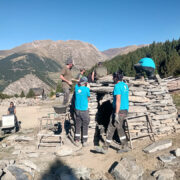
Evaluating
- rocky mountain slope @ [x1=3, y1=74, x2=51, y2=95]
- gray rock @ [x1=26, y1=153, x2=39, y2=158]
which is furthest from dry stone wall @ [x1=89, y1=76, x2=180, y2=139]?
rocky mountain slope @ [x1=3, y1=74, x2=51, y2=95]

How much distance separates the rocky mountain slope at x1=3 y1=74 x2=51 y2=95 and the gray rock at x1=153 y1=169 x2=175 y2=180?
9438 cm

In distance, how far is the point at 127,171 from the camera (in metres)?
3.95

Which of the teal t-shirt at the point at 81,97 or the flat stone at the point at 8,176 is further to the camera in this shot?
the teal t-shirt at the point at 81,97

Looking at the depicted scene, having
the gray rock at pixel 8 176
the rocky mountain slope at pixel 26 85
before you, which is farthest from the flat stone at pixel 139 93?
the rocky mountain slope at pixel 26 85

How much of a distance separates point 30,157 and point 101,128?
2527 millimetres

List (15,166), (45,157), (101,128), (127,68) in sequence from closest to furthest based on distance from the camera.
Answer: (15,166)
(45,157)
(101,128)
(127,68)

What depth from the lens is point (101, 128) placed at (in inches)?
249

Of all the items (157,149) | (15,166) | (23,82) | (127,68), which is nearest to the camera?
(15,166)

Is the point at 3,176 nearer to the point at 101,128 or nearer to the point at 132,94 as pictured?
the point at 101,128

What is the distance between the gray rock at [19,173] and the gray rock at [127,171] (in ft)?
6.68

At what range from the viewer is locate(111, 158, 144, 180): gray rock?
153 inches

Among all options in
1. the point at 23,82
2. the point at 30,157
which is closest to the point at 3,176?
the point at 30,157

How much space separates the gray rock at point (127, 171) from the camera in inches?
153

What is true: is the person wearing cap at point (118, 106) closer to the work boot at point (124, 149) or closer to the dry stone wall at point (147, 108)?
the work boot at point (124, 149)
